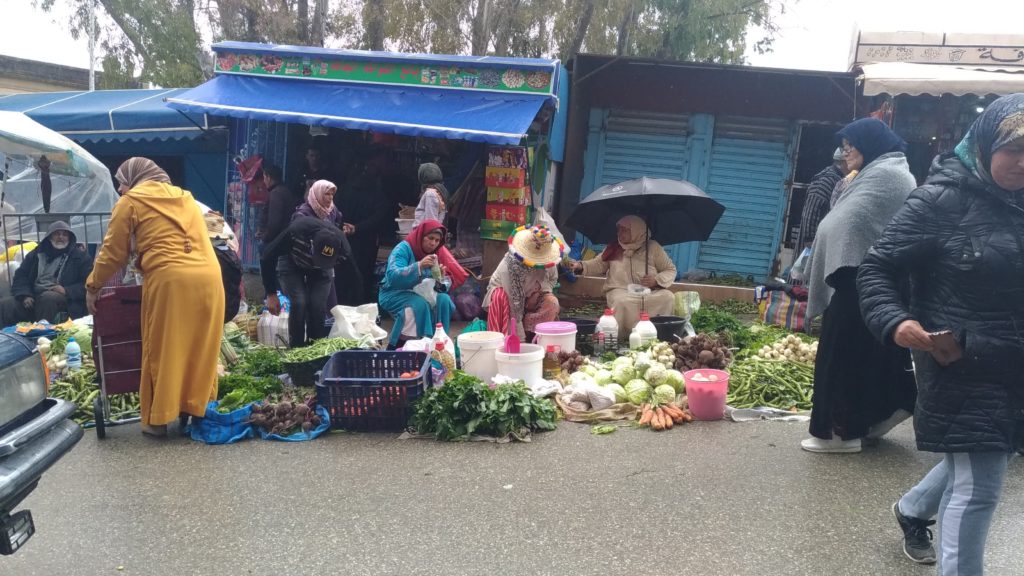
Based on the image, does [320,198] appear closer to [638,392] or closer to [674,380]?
[638,392]

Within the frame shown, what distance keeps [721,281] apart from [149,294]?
8622 millimetres

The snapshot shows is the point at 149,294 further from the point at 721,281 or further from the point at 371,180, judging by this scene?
the point at 721,281

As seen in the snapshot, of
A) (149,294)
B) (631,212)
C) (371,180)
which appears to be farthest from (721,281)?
(149,294)

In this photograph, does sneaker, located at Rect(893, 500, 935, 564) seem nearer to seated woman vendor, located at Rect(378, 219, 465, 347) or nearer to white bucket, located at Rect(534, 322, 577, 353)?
white bucket, located at Rect(534, 322, 577, 353)

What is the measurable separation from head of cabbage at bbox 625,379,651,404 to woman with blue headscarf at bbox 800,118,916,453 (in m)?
1.31

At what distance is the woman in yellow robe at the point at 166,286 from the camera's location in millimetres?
4562

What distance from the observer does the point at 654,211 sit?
24.7 feet

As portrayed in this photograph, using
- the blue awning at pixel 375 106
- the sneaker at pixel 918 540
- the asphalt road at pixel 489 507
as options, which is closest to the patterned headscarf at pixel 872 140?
the asphalt road at pixel 489 507

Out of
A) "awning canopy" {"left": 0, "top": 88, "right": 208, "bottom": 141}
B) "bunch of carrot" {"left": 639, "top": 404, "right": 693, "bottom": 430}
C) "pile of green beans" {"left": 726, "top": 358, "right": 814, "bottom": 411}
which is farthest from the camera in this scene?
"awning canopy" {"left": 0, "top": 88, "right": 208, "bottom": 141}

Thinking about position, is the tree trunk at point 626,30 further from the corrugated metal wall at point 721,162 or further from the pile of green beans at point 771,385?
the pile of green beans at point 771,385

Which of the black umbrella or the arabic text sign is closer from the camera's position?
the black umbrella

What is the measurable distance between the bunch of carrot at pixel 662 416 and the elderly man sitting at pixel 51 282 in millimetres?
6196

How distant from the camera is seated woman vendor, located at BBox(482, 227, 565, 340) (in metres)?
6.50

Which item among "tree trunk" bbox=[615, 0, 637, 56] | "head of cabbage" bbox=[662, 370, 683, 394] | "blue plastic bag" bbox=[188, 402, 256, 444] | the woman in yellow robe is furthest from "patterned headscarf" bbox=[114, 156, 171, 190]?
"tree trunk" bbox=[615, 0, 637, 56]
